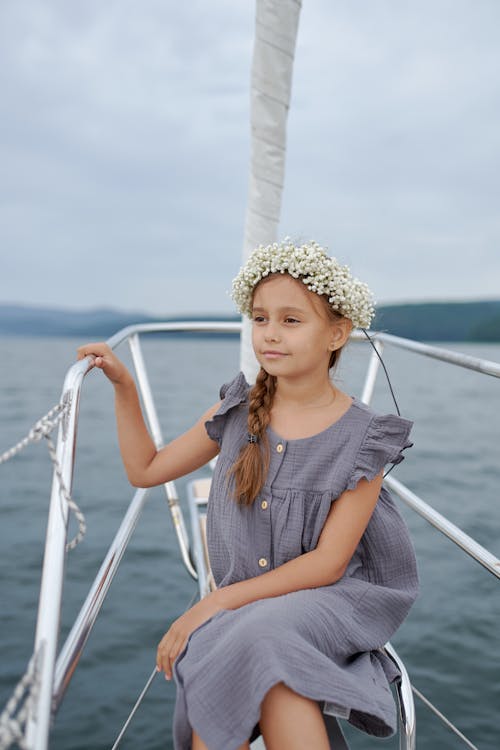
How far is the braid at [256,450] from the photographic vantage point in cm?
151

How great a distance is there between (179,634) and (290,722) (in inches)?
11.1

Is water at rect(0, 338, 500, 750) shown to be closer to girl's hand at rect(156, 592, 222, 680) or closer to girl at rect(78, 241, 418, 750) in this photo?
girl at rect(78, 241, 418, 750)

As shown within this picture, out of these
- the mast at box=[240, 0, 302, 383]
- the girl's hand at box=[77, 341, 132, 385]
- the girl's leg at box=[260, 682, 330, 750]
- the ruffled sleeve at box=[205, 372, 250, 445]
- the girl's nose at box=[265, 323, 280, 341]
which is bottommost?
the girl's leg at box=[260, 682, 330, 750]

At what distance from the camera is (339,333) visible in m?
1.59

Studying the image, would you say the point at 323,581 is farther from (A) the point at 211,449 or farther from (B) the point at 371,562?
(A) the point at 211,449

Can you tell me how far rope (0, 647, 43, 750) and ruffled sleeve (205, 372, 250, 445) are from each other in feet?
2.54

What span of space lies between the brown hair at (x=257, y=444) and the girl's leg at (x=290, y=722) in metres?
0.44

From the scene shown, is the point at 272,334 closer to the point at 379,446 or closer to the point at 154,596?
the point at 379,446

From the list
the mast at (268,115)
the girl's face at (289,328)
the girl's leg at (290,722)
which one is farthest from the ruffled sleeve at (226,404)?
the mast at (268,115)

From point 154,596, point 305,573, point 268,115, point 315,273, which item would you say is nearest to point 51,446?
point 305,573

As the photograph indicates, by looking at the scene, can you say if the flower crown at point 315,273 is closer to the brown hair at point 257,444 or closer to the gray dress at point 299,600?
the brown hair at point 257,444

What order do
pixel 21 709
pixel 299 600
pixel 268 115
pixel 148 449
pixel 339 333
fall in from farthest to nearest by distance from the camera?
1. pixel 268 115
2. pixel 148 449
3. pixel 339 333
4. pixel 299 600
5. pixel 21 709

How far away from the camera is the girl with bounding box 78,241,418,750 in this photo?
1192mm

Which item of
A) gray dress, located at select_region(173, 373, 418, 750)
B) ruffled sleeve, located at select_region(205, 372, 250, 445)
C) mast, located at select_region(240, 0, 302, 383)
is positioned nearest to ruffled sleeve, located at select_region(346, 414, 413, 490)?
gray dress, located at select_region(173, 373, 418, 750)
